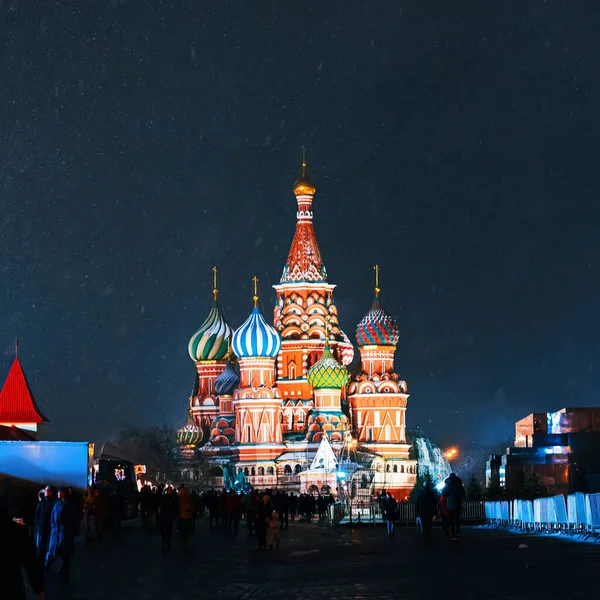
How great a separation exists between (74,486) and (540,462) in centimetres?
3283

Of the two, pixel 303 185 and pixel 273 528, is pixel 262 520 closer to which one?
pixel 273 528

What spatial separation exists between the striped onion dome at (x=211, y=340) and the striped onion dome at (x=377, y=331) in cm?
1190

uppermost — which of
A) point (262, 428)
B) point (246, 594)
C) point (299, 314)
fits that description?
point (299, 314)

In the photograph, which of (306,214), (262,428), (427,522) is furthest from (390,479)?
(427,522)

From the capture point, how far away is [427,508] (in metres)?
29.7

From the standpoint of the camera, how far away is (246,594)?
1645cm

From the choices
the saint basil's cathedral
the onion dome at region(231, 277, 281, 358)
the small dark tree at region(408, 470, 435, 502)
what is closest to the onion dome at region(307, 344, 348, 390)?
the saint basil's cathedral

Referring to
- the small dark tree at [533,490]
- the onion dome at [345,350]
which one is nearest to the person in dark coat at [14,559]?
the small dark tree at [533,490]

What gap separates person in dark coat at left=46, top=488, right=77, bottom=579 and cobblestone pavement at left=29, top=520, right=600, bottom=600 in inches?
13.0

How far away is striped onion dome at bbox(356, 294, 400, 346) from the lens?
372 feet

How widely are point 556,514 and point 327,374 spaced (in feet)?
253

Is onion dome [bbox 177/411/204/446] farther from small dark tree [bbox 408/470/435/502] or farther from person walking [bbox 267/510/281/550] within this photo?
person walking [bbox 267/510/281/550]

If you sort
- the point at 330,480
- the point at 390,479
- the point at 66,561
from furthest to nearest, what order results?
the point at 390,479
the point at 330,480
the point at 66,561

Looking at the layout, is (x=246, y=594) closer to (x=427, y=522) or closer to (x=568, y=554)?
(x=568, y=554)
